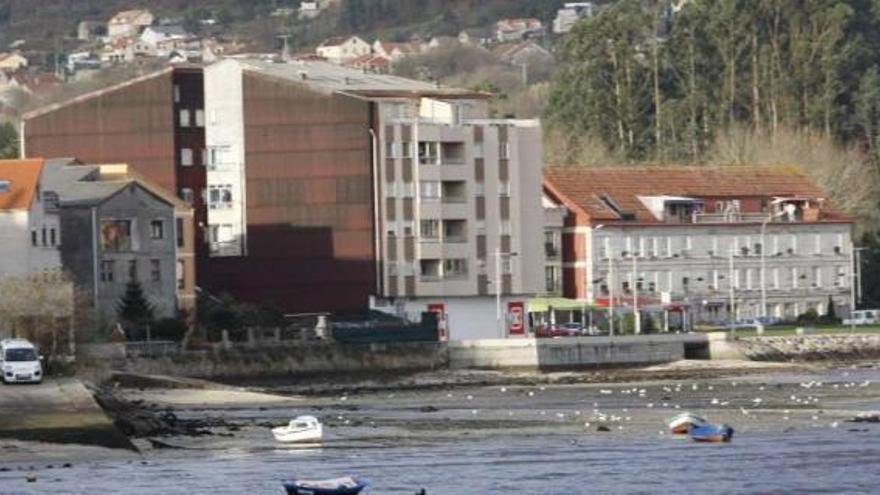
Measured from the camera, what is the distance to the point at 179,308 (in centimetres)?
13412

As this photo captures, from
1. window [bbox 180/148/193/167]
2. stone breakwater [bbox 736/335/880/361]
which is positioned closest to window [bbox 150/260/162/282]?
window [bbox 180/148/193/167]

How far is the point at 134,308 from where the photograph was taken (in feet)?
426

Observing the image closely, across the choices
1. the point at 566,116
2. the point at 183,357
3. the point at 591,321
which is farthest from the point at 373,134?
the point at 566,116

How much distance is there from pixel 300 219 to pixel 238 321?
479 inches

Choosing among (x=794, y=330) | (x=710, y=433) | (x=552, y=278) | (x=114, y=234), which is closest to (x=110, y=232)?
(x=114, y=234)

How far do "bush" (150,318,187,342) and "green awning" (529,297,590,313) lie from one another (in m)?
28.2

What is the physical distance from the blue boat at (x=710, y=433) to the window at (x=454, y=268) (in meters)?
62.0

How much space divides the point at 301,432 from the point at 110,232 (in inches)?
1926

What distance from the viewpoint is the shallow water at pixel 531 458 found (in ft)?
234

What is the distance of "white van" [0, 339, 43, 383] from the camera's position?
304 ft

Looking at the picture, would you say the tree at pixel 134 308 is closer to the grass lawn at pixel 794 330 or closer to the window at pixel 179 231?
the window at pixel 179 231

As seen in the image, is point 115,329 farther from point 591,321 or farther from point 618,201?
point 618,201

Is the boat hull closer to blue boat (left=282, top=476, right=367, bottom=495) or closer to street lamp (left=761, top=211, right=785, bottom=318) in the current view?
blue boat (left=282, top=476, right=367, bottom=495)

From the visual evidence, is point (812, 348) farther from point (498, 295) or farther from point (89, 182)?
point (89, 182)
